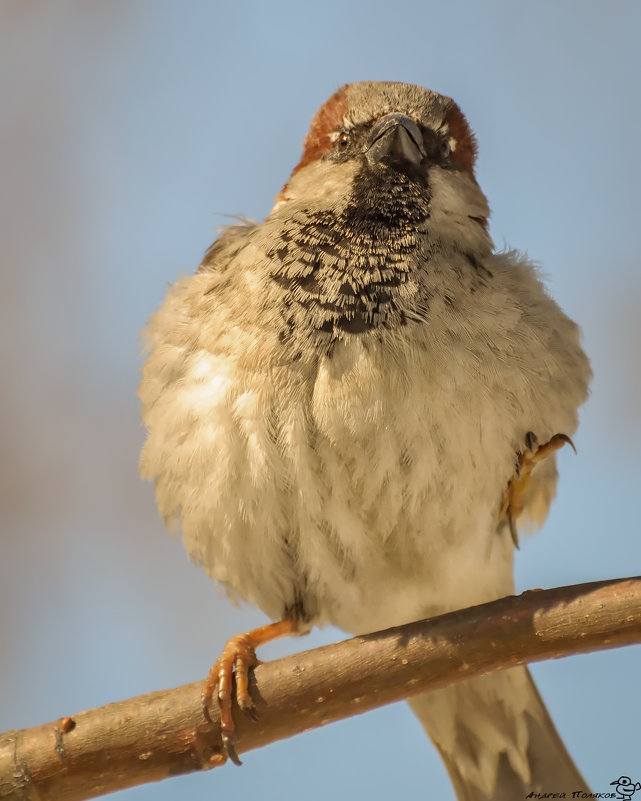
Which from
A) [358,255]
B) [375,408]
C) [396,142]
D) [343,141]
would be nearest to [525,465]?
[375,408]

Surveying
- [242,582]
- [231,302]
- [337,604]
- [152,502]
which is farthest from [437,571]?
[152,502]

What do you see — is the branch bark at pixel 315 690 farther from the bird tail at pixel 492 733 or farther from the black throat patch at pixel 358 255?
the black throat patch at pixel 358 255

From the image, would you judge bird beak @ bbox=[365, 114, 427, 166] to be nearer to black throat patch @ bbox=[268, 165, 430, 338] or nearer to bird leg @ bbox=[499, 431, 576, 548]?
black throat patch @ bbox=[268, 165, 430, 338]

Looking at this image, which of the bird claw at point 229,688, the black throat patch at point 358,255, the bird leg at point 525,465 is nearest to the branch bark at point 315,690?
the bird claw at point 229,688

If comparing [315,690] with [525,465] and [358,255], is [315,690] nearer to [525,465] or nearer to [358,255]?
[525,465]

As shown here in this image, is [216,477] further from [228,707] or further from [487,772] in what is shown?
[487,772]

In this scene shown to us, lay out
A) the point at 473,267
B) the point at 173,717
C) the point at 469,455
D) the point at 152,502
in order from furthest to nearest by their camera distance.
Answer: the point at 152,502
the point at 473,267
the point at 469,455
the point at 173,717
